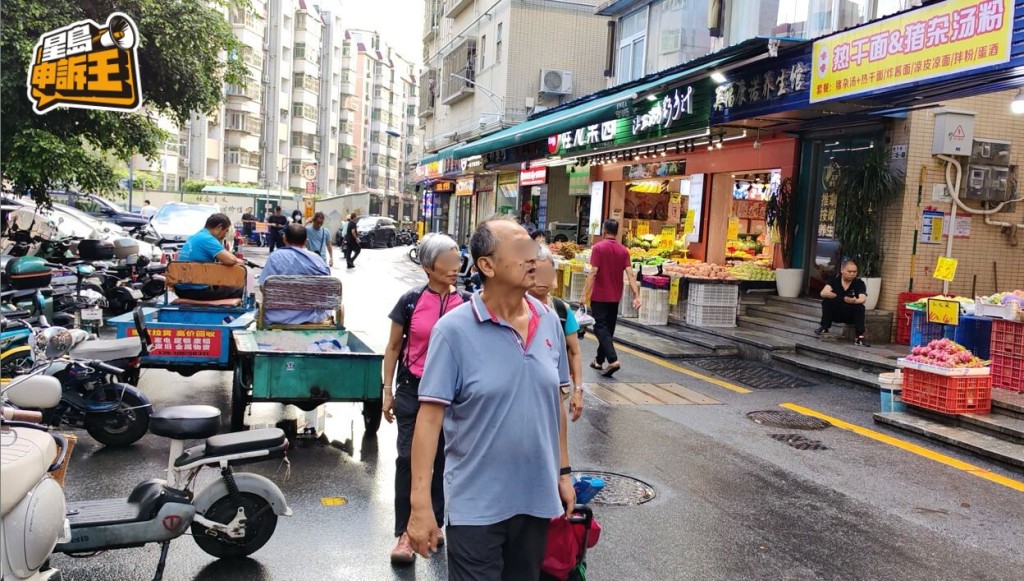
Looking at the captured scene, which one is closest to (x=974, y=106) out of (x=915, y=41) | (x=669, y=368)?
(x=915, y=41)

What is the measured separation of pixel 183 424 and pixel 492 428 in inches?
81.6

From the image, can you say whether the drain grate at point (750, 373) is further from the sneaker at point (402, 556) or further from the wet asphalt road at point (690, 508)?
the sneaker at point (402, 556)

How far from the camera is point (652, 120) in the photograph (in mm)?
16172

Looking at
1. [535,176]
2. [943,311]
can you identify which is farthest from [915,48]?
[535,176]

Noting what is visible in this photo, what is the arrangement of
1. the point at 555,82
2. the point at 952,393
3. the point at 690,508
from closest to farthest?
the point at 690,508 < the point at 952,393 < the point at 555,82

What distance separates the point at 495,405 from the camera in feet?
9.65

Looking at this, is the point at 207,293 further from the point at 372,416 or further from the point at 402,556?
the point at 402,556

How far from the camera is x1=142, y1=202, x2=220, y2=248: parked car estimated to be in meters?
21.0

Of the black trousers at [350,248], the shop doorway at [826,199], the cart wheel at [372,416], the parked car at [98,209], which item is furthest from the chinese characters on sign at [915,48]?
the parked car at [98,209]

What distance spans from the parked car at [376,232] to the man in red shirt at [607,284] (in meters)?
33.6

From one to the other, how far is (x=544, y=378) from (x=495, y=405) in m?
0.21

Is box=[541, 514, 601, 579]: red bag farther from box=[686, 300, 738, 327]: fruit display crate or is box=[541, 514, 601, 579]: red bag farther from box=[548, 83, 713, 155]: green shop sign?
box=[548, 83, 713, 155]: green shop sign

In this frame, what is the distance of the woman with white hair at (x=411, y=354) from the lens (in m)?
4.78

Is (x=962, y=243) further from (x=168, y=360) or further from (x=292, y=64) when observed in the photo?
(x=292, y=64)
